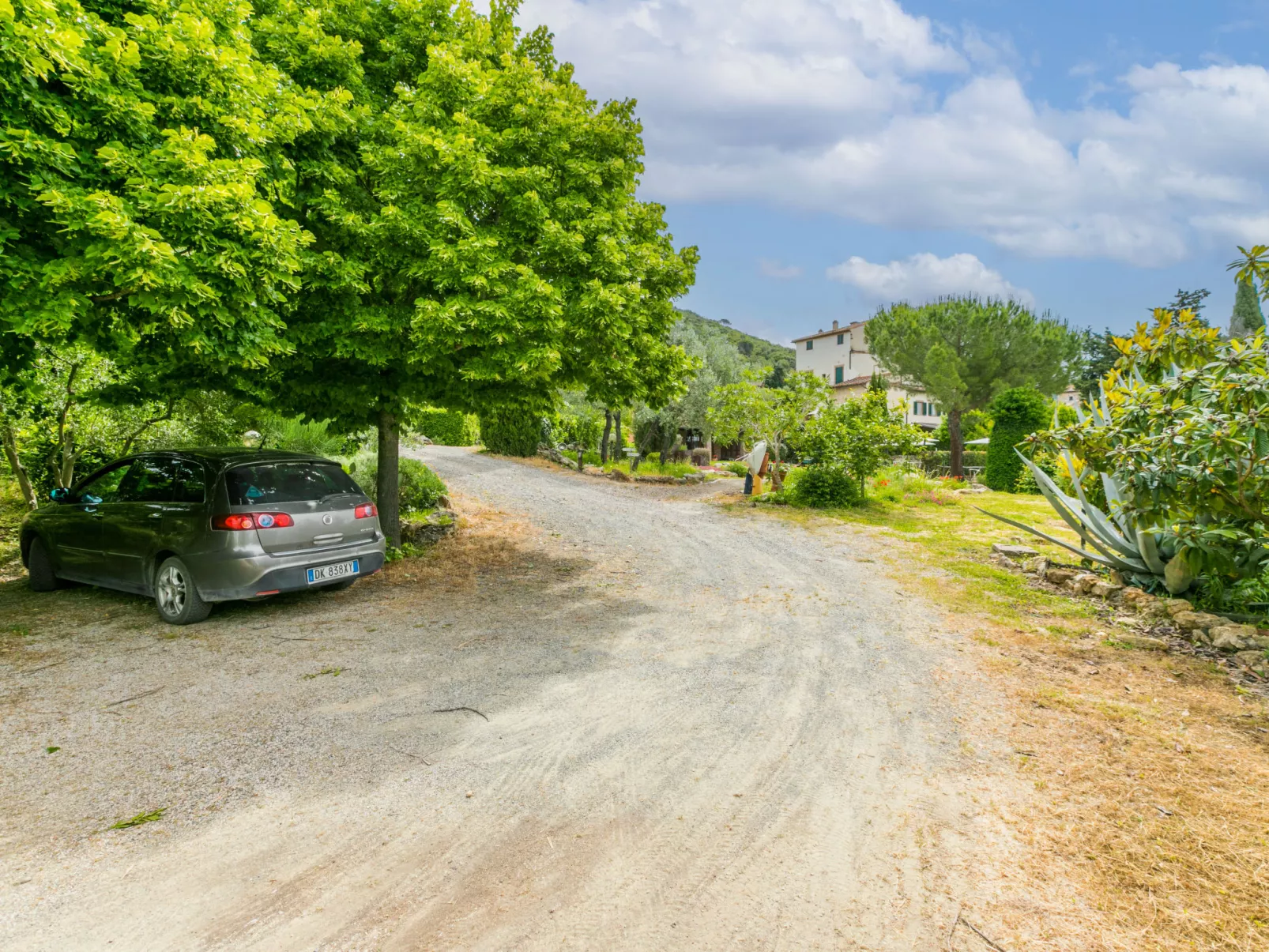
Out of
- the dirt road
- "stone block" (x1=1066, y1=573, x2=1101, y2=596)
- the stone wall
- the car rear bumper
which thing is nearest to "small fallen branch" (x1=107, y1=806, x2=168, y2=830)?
the dirt road

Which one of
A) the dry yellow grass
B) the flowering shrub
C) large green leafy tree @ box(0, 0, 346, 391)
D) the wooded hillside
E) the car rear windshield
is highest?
the wooded hillside

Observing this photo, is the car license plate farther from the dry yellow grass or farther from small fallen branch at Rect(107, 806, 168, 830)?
the dry yellow grass

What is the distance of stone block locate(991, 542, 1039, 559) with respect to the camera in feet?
31.0

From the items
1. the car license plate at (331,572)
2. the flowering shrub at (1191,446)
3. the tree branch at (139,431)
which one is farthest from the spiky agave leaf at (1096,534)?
the tree branch at (139,431)

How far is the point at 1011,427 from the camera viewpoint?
2059 cm

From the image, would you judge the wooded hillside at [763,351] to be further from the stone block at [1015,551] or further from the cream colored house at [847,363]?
the stone block at [1015,551]

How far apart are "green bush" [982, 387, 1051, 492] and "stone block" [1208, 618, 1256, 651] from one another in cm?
1594

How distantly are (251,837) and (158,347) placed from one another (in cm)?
520

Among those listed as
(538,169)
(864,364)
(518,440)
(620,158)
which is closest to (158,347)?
(538,169)

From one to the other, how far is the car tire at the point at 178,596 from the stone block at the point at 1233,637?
891 centimetres

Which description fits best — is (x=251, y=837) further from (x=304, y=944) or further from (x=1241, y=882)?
(x=1241, y=882)

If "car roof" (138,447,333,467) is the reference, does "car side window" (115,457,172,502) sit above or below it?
below

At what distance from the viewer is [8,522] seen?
10258 mm

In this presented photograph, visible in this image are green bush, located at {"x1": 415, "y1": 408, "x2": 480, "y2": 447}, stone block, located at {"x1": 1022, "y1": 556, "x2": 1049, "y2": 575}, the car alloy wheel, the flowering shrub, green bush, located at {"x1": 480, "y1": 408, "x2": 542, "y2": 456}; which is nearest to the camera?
the flowering shrub
